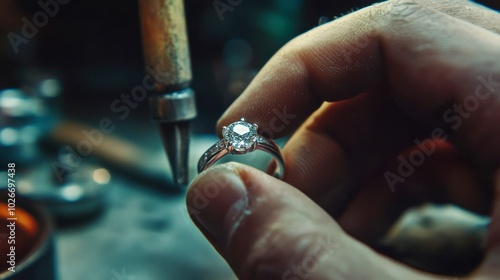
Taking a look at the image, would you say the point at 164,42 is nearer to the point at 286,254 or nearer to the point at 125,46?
the point at 286,254

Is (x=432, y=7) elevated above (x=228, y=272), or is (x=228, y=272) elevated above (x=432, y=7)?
(x=432, y=7)

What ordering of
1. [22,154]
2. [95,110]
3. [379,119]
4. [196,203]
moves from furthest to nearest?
[95,110], [22,154], [379,119], [196,203]

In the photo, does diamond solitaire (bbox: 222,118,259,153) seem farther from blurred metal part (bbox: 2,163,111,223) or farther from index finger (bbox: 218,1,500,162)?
blurred metal part (bbox: 2,163,111,223)

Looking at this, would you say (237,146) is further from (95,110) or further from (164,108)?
(95,110)

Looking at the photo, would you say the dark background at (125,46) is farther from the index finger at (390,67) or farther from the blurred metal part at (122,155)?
the index finger at (390,67)

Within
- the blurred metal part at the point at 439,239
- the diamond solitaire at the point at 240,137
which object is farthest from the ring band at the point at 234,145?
the blurred metal part at the point at 439,239

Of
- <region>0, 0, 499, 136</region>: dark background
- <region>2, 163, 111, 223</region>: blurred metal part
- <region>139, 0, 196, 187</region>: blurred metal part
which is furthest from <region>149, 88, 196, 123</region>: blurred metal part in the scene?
<region>0, 0, 499, 136</region>: dark background

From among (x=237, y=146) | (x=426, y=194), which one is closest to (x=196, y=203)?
(x=237, y=146)
